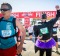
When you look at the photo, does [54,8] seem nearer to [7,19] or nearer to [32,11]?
[32,11]

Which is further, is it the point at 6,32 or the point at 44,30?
the point at 44,30

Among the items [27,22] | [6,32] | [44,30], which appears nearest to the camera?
[6,32]

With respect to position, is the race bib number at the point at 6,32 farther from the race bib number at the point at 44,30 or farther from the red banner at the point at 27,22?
the red banner at the point at 27,22

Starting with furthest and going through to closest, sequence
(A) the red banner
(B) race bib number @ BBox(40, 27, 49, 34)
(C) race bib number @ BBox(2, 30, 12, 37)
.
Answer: (A) the red banner → (B) race bib number @ BBox(40, 27, 49, 34) → (C) race bib number @ BBox(2, 30, 12, 37)

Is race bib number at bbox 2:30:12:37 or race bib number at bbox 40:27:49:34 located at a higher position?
race bib number at bbox 2:30:12:37

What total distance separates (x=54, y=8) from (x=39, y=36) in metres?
0.62

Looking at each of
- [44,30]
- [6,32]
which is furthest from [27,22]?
[6,32]

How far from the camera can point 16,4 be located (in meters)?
3.05

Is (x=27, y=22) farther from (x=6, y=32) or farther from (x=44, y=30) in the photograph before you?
(x=6, y=32)

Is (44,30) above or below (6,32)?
below

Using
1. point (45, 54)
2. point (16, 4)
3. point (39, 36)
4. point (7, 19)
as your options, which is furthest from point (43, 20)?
point (7, 19)

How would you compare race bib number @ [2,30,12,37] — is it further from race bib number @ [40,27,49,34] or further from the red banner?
the red banner

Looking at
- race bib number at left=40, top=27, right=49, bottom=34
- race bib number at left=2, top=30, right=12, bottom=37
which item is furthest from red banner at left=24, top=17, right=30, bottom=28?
race bib number at left=2, top=30, right=12, bottom=37

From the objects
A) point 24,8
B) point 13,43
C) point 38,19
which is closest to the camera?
point 13,43
